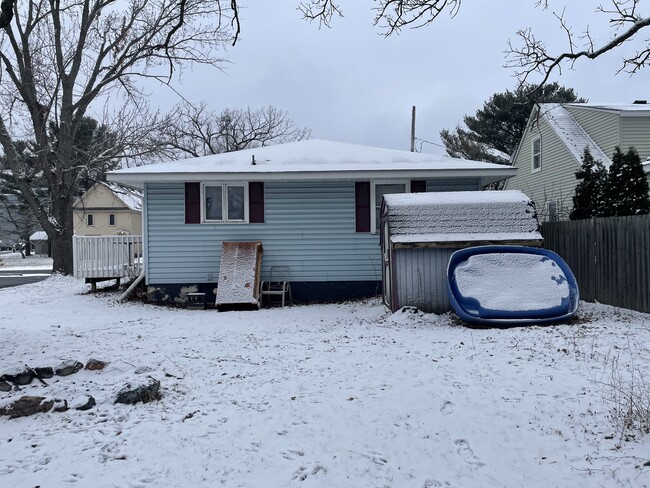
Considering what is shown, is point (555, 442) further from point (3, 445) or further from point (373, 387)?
point (3, 445)

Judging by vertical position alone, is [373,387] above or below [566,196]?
below

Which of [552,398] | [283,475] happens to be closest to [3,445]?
[283,475]

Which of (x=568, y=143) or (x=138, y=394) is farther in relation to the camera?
(x=568, y=143)

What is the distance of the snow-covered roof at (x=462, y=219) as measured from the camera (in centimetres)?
895

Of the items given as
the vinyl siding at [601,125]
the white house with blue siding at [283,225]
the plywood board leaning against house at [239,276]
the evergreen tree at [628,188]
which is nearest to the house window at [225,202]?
the white house with blue siding at [283,225]

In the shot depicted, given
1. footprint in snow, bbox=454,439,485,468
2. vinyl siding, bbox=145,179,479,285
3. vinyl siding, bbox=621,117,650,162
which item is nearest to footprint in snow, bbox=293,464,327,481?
footprint in snow, bbox=454,439,485,468

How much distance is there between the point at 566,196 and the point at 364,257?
37.4ft

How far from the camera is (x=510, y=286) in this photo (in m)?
8.02

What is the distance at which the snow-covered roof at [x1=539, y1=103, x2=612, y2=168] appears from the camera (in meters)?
19.2

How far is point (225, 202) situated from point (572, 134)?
15.7 m

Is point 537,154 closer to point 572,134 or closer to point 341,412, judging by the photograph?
point 572,134

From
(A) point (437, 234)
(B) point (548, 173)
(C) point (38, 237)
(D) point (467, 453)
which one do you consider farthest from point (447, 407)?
(C) point (38, 237)

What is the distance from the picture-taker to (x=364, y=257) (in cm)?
1226

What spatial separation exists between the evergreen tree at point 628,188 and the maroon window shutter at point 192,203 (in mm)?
9213
